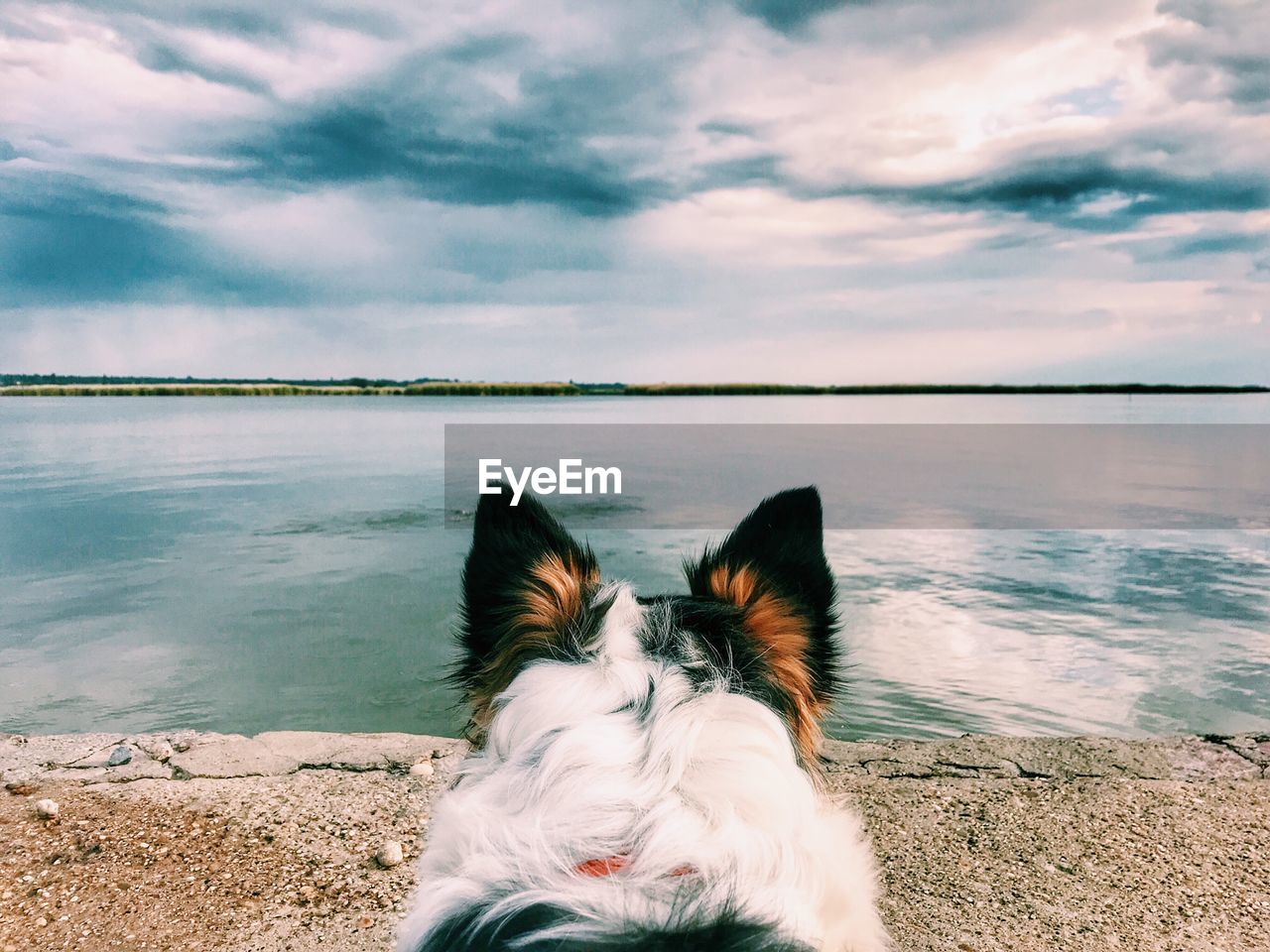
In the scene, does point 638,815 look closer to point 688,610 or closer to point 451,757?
point 688,610

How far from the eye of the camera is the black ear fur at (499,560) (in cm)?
183

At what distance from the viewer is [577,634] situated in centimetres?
164

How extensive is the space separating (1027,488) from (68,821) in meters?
18.6

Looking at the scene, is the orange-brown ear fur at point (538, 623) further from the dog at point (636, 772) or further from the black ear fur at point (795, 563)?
the black ear fur at point (795, 563)

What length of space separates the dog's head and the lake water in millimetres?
3025

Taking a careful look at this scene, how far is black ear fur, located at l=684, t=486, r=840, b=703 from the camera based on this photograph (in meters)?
1.89

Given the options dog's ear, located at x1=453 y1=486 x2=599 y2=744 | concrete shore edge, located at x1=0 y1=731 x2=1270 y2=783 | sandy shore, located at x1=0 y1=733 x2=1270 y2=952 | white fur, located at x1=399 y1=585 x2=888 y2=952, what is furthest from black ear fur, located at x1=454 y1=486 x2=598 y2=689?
concrete shore edge, located at x1=0 y1=731 x2=1270 y2=783

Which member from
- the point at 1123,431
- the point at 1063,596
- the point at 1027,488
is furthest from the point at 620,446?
the point at 1123,431

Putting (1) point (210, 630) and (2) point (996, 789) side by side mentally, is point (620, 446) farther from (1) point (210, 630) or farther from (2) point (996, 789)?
(2) point (996, 789)

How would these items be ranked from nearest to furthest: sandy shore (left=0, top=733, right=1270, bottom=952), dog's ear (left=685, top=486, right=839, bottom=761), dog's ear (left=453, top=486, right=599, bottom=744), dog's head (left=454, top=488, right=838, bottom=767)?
dog's head (left=454, top=488, right=838, bottom=767)
dog's ear (left=453, top=486, right=599, bottom=744)
dog's ear (left=685, top=486, right=839, bottom=761)
sandy shore (left=0, top=733, right=1270, bottom=952)

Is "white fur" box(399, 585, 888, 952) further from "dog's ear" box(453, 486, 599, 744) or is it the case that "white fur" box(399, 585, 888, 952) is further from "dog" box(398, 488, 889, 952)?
"dog's ear" box(453, 486, 599, 744)

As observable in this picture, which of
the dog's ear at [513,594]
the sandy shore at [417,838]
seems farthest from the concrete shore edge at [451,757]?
the dog's ear at [513,594]

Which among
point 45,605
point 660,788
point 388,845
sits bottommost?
point 45,605

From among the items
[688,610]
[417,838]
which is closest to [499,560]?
[688,610]
